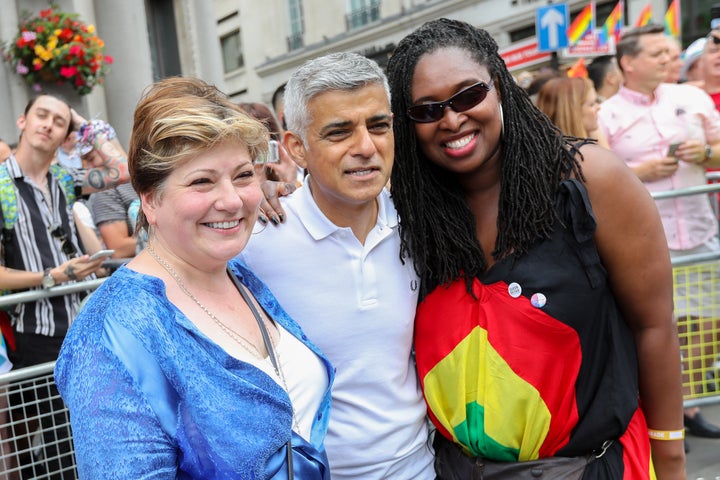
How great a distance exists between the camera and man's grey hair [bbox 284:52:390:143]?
6.48 ft

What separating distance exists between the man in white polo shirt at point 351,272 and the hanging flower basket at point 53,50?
4926 mm

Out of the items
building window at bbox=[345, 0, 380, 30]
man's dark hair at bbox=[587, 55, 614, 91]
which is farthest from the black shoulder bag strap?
building window at bbox=[345, 0, 380, 30]

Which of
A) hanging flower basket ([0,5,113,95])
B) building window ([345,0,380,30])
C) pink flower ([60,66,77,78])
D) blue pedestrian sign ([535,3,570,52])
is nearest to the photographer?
hanging flower basket ([0,5,113,95])

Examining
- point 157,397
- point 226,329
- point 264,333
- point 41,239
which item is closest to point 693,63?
point 41,239

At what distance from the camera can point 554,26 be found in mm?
9898

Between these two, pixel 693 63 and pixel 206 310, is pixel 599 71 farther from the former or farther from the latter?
pixel 206 310

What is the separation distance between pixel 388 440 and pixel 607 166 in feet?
3.49

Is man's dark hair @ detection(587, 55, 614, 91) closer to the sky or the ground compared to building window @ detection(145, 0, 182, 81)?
closer to the ground

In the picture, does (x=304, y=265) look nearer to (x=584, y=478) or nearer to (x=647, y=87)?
(x=584, y=478)

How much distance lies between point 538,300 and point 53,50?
5.67 meters

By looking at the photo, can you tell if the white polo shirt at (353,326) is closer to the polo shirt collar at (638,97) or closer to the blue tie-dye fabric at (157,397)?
the blue tie-dye fabric at (157,397)

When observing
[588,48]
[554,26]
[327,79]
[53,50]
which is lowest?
[327,79]

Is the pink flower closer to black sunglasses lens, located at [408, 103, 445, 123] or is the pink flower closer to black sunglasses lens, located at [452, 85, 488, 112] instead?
black sunglasses lens, located at [408, 103, 445, 123]

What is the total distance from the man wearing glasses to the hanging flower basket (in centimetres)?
254
